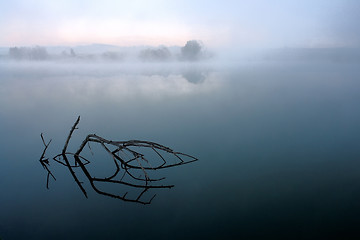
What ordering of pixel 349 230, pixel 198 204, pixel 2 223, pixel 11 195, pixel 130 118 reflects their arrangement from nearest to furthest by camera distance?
1. pixel 349 230
2. pixel 2 223
3. pixel 198 204
4. pixel 11 195
5. pixel 130 118

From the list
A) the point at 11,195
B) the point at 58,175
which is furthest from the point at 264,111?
the point at 11,195

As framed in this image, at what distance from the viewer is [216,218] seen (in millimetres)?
7414

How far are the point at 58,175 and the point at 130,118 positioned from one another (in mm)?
11186

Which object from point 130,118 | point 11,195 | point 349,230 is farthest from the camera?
point 130,118

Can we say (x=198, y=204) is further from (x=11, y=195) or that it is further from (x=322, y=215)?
(x=11, y=195)

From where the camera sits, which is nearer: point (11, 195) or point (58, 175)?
point (11, 195)

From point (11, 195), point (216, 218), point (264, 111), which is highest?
point (264, 111)

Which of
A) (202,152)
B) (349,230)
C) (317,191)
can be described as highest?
(202,152)

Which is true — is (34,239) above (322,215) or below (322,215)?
below

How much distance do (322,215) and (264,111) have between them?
1555cm

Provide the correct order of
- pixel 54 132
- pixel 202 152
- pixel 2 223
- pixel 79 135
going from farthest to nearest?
pixel 54 132
pixel 79 135
pixel 202 152
pixel 2 223

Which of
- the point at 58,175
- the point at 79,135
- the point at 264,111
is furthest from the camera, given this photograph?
the point at 264,111

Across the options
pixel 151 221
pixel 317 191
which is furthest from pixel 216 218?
pixel 317 191

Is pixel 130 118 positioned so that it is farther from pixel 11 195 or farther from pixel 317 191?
pixel 317 191
